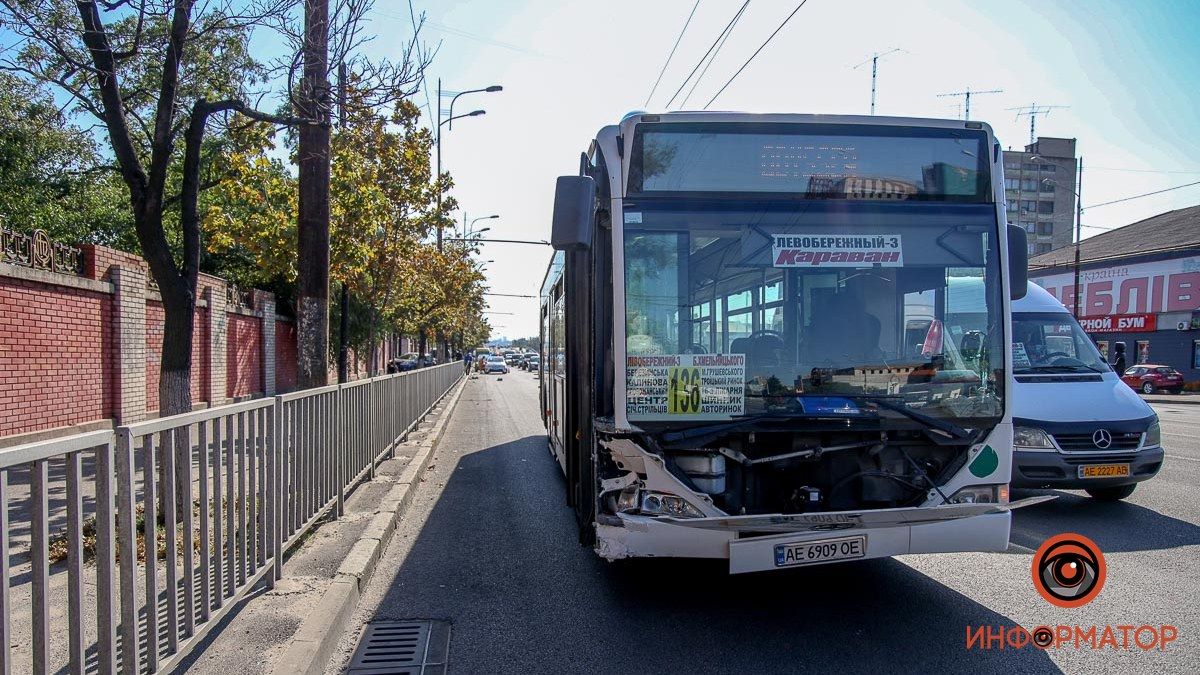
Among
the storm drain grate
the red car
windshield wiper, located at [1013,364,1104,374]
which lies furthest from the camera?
the red car

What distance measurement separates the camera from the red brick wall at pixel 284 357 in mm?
24453

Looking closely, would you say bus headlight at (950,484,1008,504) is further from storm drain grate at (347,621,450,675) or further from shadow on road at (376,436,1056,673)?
storm drain grate at (347,621,450,675)

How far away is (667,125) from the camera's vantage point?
4.93 meters

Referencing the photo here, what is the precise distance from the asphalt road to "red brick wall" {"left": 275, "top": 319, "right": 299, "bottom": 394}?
59.8 feet

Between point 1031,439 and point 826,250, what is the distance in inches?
164

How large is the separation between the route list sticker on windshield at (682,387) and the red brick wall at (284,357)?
70.7 feet

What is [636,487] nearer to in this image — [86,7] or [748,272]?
[748,272]

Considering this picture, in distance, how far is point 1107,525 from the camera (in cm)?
746

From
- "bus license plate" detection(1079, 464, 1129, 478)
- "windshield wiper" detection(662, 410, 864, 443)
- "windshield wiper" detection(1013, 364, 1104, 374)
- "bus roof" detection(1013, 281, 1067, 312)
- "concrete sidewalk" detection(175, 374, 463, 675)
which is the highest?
"bus roof" detection(1013, 281, 1067, 312)

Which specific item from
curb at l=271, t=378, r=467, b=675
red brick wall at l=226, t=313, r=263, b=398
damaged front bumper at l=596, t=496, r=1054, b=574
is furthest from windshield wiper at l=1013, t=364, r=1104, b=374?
red brick wall at l=226, t=313, r=263, b=398

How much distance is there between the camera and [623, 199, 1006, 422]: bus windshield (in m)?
4.75

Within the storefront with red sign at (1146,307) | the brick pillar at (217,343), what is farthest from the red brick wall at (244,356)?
the storefront with red sign at (1146,307)

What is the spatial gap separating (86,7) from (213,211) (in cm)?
673

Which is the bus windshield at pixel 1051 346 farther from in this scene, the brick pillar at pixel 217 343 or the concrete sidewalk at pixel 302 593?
the brick pillar at pixel 217 343
